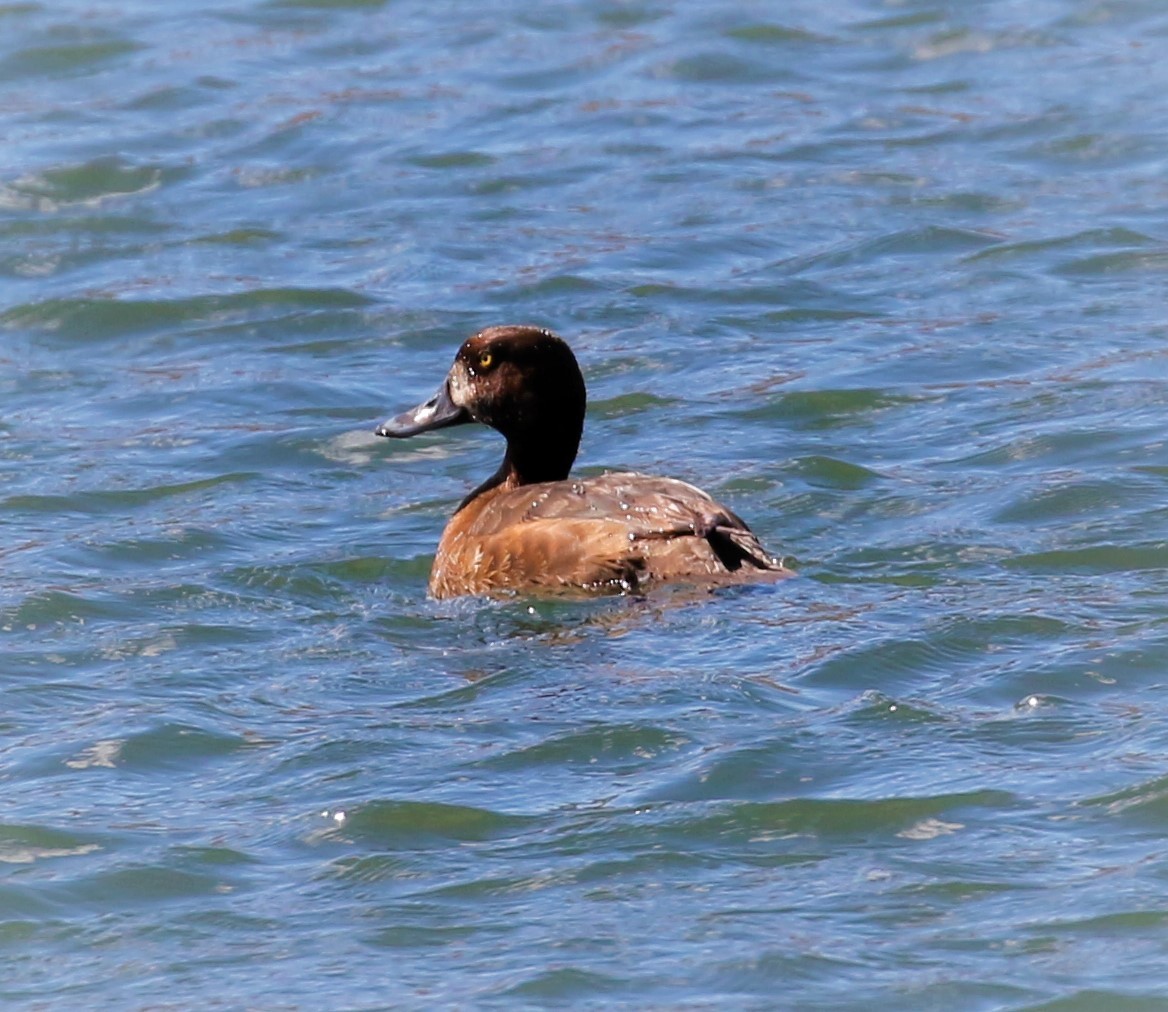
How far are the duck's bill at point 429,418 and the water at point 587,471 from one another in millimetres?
404

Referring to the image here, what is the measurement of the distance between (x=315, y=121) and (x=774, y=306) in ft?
16.2

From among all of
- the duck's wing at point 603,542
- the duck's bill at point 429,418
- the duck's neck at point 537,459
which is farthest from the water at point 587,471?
the duck's neck at point 537,459

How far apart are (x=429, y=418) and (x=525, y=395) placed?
56cm

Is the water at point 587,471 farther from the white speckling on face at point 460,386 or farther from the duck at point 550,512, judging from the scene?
the white speckling on face at point 460,386

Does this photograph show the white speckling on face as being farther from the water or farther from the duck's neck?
the water

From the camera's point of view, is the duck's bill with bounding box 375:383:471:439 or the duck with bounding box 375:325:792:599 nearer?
the duck with bounding box 375:325:792:599

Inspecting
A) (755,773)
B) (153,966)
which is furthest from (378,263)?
(153,966)

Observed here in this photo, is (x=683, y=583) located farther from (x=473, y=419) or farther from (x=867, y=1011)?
(x=867, y=1011)

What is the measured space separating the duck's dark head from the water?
0.60m

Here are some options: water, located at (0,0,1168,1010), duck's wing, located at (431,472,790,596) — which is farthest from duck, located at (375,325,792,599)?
water, located at (0,0,1168,1010)

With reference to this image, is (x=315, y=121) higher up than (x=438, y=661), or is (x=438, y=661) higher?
A: (x=315, y=121)

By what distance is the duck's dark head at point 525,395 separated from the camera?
9.58 meters

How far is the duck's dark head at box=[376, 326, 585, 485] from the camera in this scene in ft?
31.4

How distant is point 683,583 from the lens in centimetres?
841
